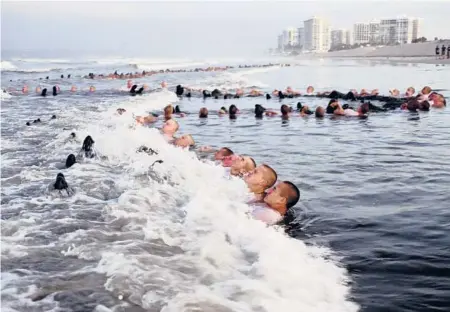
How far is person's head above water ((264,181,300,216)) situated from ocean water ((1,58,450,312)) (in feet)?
0.56

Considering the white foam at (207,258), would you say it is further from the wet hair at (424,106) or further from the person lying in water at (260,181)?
the wet hair at (424,106)

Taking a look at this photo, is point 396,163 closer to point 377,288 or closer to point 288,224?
point 288,224

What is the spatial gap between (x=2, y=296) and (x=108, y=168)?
18.9ft

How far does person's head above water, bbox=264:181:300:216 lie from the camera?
7883 millimetres

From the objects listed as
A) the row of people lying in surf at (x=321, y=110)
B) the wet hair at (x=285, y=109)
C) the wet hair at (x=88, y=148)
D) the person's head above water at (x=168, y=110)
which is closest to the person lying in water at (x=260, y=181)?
the wet hair at (x=88, y=148)

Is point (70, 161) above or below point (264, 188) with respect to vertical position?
above

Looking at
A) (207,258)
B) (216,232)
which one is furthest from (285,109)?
(207,258)

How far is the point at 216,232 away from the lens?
21.7 ft

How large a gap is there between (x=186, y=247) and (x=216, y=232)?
714mm

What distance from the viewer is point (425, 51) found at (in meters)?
101

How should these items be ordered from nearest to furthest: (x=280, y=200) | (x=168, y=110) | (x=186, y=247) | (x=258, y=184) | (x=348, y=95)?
(x=186, y=247)
(x=280, y=200)
(x=258, y=184)
(x=168, y=110)
(x=348, y=95)

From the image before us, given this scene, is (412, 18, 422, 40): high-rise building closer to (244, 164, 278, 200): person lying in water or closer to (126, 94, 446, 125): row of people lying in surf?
(126, 94, 446, 125): row of people lying in surf

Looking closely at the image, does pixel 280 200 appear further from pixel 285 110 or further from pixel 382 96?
pixel 382 96

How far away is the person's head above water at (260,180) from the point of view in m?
8.84
